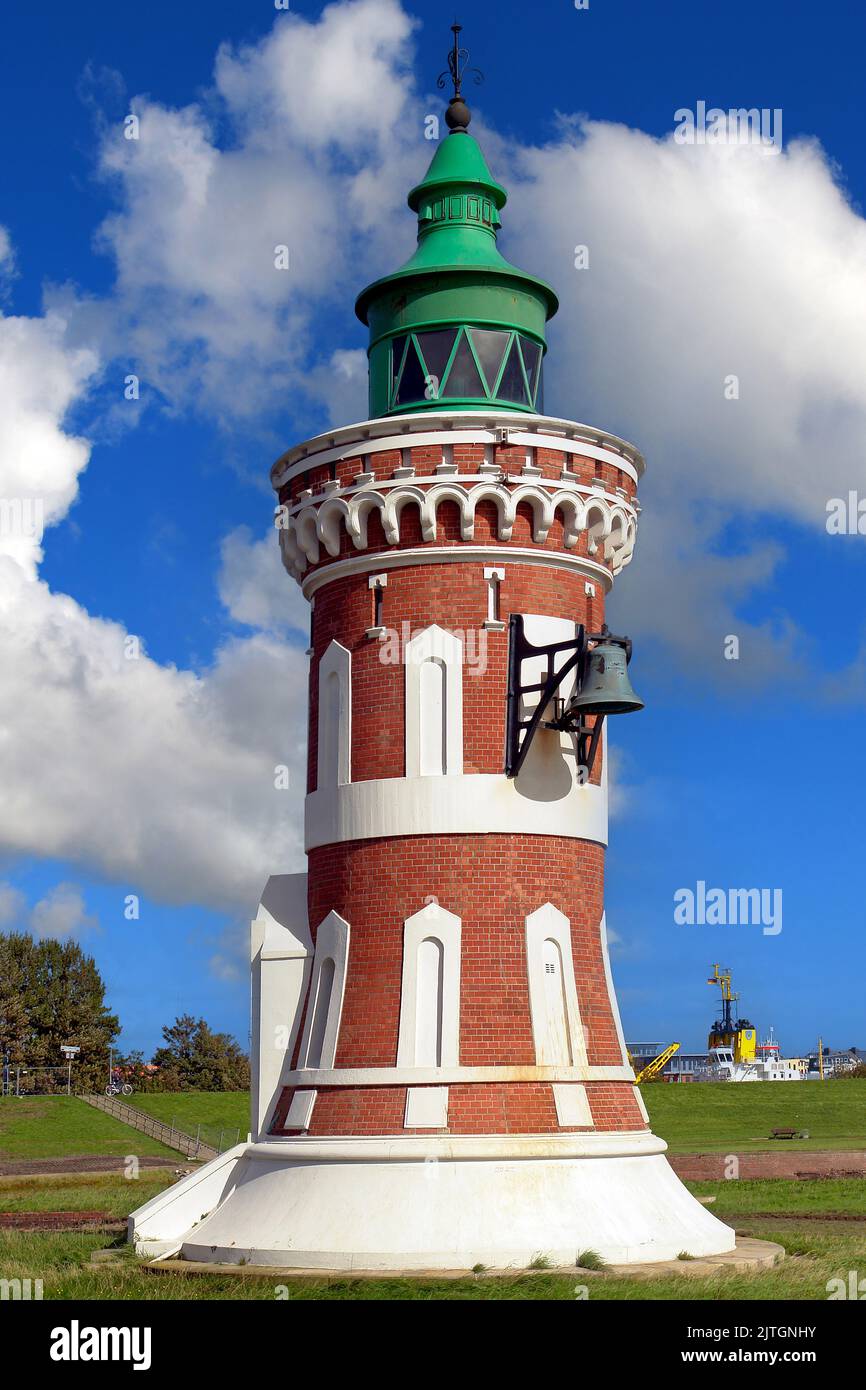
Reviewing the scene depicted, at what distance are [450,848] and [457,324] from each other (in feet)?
24.6

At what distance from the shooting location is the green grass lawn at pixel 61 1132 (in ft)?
176

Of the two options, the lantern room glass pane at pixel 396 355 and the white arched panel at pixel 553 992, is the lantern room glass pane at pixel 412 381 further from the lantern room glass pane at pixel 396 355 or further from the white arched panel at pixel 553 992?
the white arched panel at pixel 553 992

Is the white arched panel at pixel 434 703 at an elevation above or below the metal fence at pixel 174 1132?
above

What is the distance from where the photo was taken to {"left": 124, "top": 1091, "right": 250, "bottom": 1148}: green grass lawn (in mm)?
Result: 59969

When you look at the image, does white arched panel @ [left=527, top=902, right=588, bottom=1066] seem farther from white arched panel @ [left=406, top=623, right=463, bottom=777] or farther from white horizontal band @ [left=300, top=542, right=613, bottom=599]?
white horizontal band @ [left=300, top=542, right=613, bottom=599]

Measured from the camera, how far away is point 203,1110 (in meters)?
63.5

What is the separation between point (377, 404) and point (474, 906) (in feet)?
25.2

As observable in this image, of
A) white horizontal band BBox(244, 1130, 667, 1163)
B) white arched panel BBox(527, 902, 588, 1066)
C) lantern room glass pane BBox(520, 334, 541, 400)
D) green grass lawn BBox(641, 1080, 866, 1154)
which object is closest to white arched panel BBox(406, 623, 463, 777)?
white arched panel BBox(527, 902, 588, 1066)

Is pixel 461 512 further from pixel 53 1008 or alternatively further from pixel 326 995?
pixel 53 1008

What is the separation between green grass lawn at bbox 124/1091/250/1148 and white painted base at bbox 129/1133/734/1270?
3918cm

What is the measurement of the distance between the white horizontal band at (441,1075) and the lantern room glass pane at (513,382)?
30.9 ft

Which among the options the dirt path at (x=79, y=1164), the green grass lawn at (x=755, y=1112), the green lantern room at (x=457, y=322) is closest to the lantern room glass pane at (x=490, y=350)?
the green lantern room at (x=457, y=322)

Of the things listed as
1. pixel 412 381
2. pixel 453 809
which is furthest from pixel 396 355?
pixel 453 809

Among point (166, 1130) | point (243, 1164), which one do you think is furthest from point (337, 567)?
point (166, 1130)
